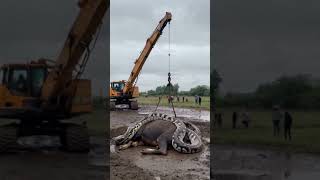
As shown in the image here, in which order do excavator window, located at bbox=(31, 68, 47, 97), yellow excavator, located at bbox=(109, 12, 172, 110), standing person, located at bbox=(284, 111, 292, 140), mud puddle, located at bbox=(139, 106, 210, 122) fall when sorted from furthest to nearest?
yellow excavator, located at bbox=(109, 12, 172, 110) → mud puddle, located at bbox=(139, 106, 210, 122) → standing person, located at bbox=(284, 111, 292, 140) → excavator window, located at bbox=(31, 68, 47, 97)

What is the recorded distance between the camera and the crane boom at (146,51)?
2178 cm

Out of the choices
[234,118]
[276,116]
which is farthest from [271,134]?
[234,118]

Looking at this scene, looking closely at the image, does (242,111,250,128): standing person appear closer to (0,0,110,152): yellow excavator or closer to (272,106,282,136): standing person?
(272,106,282,136): standing person

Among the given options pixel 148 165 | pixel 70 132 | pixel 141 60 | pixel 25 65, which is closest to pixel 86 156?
pixel 70 132

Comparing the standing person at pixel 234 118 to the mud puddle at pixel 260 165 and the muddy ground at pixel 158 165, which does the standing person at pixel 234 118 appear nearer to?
the mud puddle at pixel 260 165

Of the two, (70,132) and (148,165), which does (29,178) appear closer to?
(148,165)

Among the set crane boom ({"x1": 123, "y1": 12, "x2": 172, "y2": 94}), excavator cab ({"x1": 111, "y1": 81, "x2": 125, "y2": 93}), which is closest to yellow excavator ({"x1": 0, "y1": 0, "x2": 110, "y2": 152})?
crane boom ({"x1": 123, "y1": 12, "x2": 172, "y2": 94})

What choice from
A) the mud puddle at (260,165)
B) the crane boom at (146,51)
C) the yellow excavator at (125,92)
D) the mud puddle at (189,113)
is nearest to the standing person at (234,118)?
the mud puddle at (260,165)

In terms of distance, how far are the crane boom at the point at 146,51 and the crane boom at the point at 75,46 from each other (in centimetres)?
752

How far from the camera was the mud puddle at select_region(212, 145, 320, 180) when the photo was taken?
406 inches

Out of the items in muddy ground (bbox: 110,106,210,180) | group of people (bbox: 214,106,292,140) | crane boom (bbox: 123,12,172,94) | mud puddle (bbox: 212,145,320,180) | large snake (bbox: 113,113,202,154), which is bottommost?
muddy ground (bbox: 110,106,210,180)

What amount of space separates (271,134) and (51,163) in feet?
21.8

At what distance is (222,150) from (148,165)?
2718mm

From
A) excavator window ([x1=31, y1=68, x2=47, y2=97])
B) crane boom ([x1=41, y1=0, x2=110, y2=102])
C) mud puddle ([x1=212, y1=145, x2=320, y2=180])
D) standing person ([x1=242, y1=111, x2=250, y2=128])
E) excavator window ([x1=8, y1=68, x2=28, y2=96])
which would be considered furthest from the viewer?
excavator window ([x1=31, y1=68, x2=47, y2=97])
